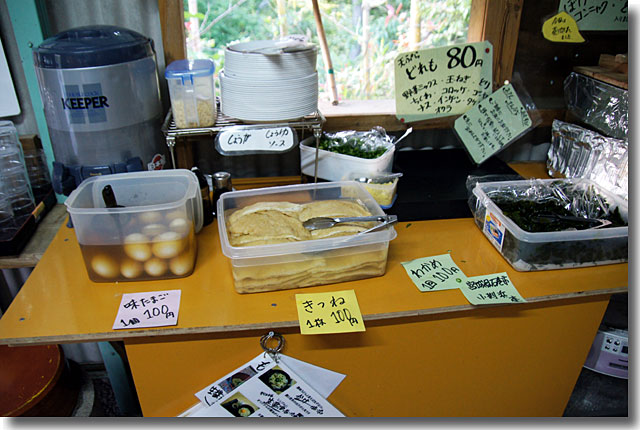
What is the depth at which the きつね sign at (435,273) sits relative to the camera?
1038mm

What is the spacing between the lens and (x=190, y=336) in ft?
3.11

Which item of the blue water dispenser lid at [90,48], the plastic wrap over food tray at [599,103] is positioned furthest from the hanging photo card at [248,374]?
the plastic wrap over food tray at [599,103]

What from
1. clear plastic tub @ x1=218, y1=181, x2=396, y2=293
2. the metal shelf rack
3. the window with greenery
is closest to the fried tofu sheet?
clear plastic tub @ x1=218, y1=181, x2=396, y2=293

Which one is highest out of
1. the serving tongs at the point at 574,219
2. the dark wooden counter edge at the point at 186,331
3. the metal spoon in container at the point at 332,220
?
the metal spoon in container at the point at 332,220

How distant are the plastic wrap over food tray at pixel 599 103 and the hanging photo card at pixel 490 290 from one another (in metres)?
0.62

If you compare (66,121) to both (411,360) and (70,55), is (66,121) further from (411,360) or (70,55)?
(411,360)

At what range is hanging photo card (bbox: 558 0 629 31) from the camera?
137 centimetres

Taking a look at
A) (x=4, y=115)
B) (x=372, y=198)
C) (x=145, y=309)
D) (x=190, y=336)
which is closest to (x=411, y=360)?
(x=372, y=198)

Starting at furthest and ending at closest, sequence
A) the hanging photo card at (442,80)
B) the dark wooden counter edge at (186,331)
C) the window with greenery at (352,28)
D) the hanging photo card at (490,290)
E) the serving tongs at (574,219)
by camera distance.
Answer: the window with greenery at (352,28) → the hanging photo card at (442,80) → the serving tongs at (574,219) → the hanging photo card at (490,290) → the dark wooden counter edge at (186,331)

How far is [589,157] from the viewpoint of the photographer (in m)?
1.35

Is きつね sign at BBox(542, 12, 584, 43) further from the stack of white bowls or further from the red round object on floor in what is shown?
the red round object on floor

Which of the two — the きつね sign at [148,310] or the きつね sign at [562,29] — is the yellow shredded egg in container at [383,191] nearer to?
the きつね sign at [148,310]

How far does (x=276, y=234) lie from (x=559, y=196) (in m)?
0.84

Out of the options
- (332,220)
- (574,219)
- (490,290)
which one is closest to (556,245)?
(574,219)
